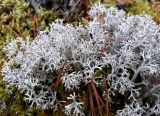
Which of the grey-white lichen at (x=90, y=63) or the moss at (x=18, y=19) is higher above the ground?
the moss at (x=18, y=19)

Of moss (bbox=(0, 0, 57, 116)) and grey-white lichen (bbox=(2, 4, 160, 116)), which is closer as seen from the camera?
grey-white lichen (bbox=(2, 4, 160, 116))

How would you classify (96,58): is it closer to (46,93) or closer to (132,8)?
(46,93)

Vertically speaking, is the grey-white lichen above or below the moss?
below

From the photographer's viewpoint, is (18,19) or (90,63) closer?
(90,63)

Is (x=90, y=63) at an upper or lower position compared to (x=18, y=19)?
lower

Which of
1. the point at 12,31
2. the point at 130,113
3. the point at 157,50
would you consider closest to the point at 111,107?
the point at 130,113

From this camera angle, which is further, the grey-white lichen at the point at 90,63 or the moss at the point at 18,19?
the moss at the point at 18,19

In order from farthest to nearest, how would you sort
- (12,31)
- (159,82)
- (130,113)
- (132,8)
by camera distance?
(132,8) → (12,31) → (159,82) → (130,113)

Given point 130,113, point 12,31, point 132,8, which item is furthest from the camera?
point 132,8
